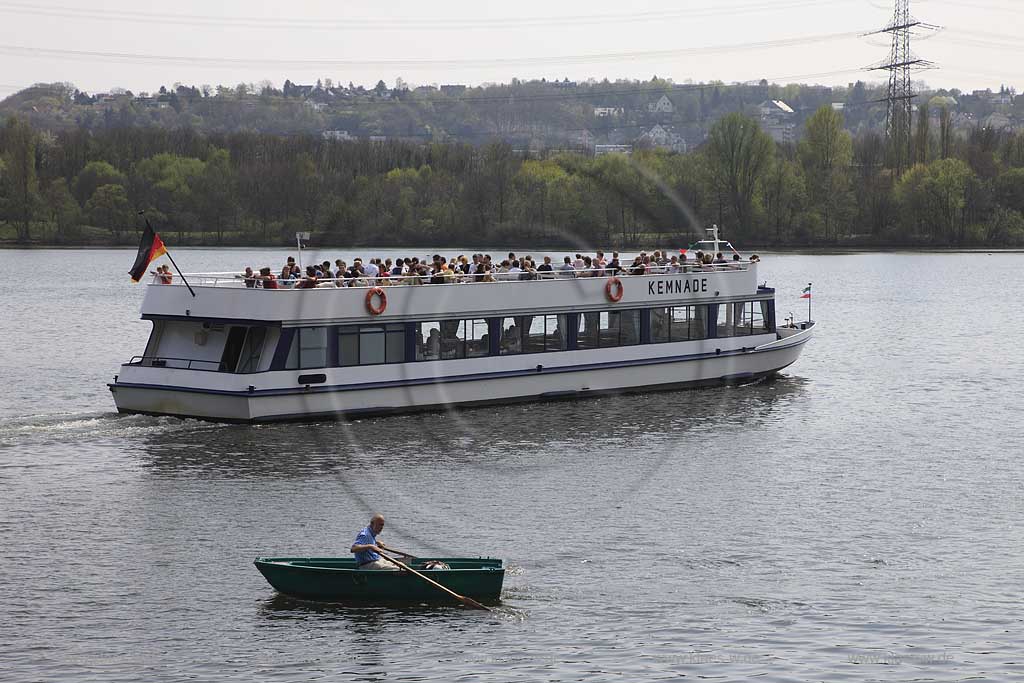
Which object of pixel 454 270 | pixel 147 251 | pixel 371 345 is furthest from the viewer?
pixel 454 270

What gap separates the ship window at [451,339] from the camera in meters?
44.8

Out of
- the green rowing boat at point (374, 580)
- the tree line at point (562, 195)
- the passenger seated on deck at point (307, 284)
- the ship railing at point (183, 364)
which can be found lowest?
the green rowing boat at point (374, 580)

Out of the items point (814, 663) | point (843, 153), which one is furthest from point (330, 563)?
point (843, 153)

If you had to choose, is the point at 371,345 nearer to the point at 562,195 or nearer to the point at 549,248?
the point at 549,248

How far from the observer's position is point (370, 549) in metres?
26.5

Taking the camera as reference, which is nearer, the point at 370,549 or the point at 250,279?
the point at 370,549

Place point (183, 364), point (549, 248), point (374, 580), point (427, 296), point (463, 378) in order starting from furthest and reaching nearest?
point (549, 248) → point (463, 378) → point (427, 296) → point (183, 364) → point (374, 580)

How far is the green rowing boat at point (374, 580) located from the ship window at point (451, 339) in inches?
717

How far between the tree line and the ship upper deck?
91.7 m

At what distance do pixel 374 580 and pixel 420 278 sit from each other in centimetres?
1936

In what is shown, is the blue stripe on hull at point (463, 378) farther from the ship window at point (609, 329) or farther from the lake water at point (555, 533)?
the lake water at point (555, 533)

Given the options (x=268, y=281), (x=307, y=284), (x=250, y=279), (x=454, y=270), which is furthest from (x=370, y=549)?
(x=454, y=270)

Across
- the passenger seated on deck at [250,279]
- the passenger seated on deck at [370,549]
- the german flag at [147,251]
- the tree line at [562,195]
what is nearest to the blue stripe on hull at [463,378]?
the passenger seated on deck at [250,279]

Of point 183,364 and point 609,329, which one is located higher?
point 609,329
